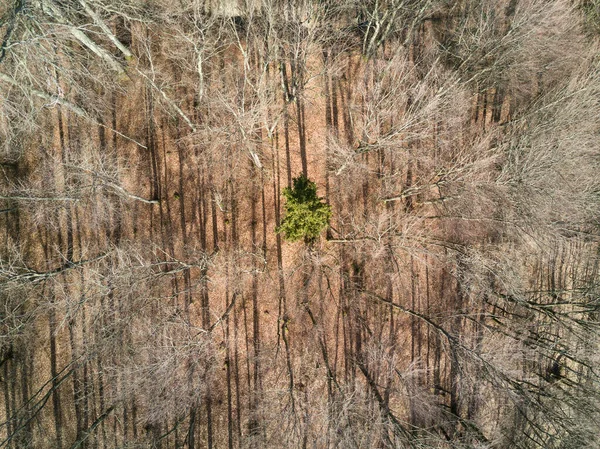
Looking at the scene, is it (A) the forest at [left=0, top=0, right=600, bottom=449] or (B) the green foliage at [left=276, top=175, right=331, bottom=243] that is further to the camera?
(A) the forest at [left=0, top=0, right=600, bottom=449]

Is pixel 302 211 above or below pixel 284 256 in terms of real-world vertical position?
above

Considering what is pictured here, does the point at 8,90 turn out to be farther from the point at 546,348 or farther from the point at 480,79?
the point at 546,348

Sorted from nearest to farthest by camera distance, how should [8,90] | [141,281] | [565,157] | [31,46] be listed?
[31,46] → [8,90] → [565,157] → [141,281]

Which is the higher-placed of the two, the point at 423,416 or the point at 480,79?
the point at 480,79

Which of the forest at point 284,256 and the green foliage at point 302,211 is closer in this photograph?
the green foliage at point 302,211

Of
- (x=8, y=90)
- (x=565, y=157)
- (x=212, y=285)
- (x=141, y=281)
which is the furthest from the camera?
(x=212, y=285)

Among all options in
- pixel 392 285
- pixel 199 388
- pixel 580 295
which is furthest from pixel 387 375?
pixel 580 295

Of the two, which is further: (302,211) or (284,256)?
(284,256)

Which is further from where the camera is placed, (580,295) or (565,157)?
(580,295)
